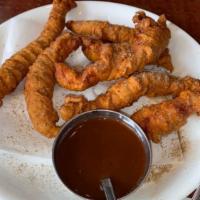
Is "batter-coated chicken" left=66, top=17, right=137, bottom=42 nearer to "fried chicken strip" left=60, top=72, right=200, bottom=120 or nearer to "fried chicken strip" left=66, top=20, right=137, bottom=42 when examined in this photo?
"fried chicken strip" left=66, top=20, right=137, bottom=42

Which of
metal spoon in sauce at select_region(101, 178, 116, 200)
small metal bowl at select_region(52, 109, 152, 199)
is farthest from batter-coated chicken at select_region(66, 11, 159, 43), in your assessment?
metal spoon in sauce at select_region(101, 178, 116, 200)

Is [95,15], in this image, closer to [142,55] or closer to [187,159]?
[142,55]

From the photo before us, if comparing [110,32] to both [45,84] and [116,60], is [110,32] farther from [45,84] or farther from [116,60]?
[45,84]

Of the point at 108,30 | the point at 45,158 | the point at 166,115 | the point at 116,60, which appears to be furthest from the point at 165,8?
the point at 45,158

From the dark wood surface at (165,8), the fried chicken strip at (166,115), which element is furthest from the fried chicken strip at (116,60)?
the dark wood surface at (165,8)

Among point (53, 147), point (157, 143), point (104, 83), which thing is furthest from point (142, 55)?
point (53, 147)

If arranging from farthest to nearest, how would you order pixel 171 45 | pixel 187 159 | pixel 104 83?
pixel 171 45
pixel 104 83
pixel 187 159

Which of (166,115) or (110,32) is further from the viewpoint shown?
(110,32)
